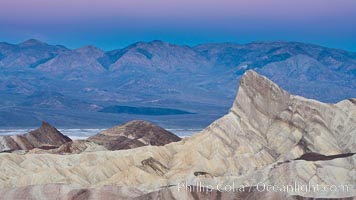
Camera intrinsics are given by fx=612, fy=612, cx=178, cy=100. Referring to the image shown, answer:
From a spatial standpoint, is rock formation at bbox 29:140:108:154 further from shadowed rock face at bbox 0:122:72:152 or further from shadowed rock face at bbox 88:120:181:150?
shadowed rock face at bbox 88:120:181:150

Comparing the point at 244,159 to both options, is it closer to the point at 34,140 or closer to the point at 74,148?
the point at 74,148

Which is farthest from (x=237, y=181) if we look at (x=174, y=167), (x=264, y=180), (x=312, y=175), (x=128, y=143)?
(x=128, y=143)

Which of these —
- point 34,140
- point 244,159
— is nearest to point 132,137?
point 34,140

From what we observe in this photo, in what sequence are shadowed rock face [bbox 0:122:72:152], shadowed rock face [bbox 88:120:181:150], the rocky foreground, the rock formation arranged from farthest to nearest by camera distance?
shadowed rock face [bbox 88:120:181:150] → shadowed rock face [bbox 0:122:72:152] → the rock formation → the rocky foreground

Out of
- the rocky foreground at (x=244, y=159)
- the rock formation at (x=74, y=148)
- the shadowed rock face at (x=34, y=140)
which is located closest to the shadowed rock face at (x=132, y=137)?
the rock formation at (x=74, y=148)

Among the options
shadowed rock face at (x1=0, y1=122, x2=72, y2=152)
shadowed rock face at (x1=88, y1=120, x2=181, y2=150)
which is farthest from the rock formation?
shadowed rock face at (x1=88, y1=120, x2=181, y2=150)

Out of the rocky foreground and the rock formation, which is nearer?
the rocky foreground
